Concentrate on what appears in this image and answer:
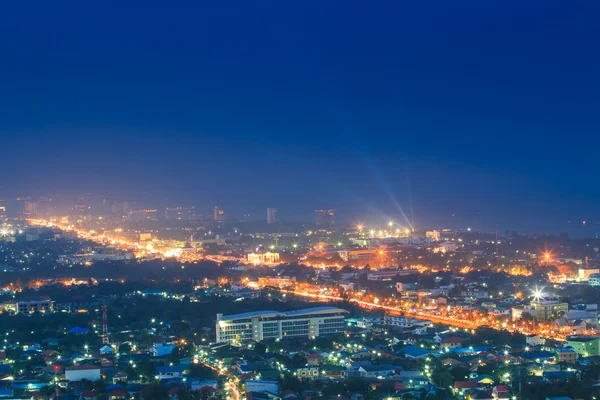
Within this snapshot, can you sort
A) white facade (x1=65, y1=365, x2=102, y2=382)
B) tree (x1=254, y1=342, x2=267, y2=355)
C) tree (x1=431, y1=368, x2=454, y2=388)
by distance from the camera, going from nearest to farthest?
tree (x1=431, y1=368, x2=454, y2=388), white facade (x1=65, y1=365, x2=102, y2=382), tree (x1=254, y1=342, x2=267, y2=355)

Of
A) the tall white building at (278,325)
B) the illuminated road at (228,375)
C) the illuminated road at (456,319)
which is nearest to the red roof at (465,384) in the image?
the illuminated road at (228,375)

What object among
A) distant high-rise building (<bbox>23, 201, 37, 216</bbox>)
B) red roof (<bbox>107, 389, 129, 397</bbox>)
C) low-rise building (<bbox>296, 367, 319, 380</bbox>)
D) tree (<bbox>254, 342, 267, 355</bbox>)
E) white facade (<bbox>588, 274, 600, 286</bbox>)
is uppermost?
distant high-rise building (<bbox>23, 201, 37, 216</bbox>)

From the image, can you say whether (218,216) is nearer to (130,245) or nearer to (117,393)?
(130,245)

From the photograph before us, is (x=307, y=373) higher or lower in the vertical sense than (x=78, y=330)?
lower

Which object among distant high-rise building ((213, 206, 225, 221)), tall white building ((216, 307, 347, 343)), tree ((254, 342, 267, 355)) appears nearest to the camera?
tree ((254, 342, 267, 355))

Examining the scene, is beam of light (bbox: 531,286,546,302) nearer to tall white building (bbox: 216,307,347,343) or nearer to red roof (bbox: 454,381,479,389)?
tall white building (bbox: 216,307,347,343)

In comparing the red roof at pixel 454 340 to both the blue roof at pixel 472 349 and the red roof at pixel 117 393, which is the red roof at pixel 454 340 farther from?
the red roof at pixel 117 393

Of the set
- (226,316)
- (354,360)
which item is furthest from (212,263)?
(354,360)

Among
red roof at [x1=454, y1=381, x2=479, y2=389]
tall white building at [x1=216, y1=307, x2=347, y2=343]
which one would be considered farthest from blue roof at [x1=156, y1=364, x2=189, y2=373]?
red roof at [x1=454, y1=381, x2=479, y2=389]

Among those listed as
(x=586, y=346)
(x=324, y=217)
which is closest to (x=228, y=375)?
(x=586, y=346)
